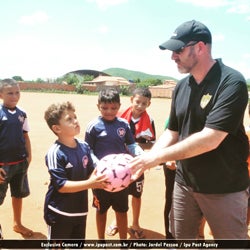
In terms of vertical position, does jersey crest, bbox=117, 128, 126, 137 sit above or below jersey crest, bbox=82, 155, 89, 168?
above

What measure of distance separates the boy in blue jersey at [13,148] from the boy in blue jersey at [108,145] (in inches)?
49.1

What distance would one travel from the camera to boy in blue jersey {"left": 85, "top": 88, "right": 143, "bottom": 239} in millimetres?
4465

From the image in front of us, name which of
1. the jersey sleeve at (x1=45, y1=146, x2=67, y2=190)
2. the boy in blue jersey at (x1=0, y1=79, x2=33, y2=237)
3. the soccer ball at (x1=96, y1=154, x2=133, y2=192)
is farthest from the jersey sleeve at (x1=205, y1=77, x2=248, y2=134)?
the boy in blue jersey at (x1=0, y1=79, x2=33, y2=237)

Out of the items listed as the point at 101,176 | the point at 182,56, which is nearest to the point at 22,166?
the point at 101,176

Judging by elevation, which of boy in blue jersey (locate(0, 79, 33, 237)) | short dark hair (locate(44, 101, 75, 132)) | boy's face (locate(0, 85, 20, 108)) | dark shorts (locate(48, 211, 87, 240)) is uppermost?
boy's face (locate(0, 85, 20, 108))

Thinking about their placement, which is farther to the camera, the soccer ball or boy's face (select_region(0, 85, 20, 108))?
boy's face (select_region(0, 85, 20, 108))

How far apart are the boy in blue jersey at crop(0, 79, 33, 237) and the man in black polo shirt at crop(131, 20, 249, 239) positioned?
2370 mm

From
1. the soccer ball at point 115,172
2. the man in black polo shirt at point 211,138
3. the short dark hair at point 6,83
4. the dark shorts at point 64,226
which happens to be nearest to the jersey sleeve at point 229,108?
the man in black polo shirt at point 211,138

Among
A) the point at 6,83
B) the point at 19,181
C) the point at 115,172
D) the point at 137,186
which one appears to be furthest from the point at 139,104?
the point at 19,181

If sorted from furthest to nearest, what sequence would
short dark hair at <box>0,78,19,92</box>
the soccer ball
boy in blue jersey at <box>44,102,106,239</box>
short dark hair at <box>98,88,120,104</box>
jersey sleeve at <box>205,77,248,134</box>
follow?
short dark hair at <box>0,78,19,92</box> < short dark hair at <box>98,88,120,104</box> < boy in blue jersey at <box>44,102,106,239</box> < the soccer ball < jersey sleeve at <box>205,77,248,134</box>

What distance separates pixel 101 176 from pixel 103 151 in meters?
1.09

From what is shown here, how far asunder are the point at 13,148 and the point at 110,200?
1736 millimetres

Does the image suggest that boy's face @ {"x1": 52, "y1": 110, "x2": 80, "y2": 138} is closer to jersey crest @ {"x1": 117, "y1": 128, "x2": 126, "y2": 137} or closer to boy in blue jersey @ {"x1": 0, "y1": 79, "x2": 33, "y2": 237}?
jersey crest @ {"x1": 117, "y1": 128, "x2": 126, "y2": 137}

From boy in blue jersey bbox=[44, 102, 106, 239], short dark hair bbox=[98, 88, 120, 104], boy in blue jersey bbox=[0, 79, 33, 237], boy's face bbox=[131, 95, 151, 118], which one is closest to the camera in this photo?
boy in blue jersey bbox=[44, 102, 106, 239]
